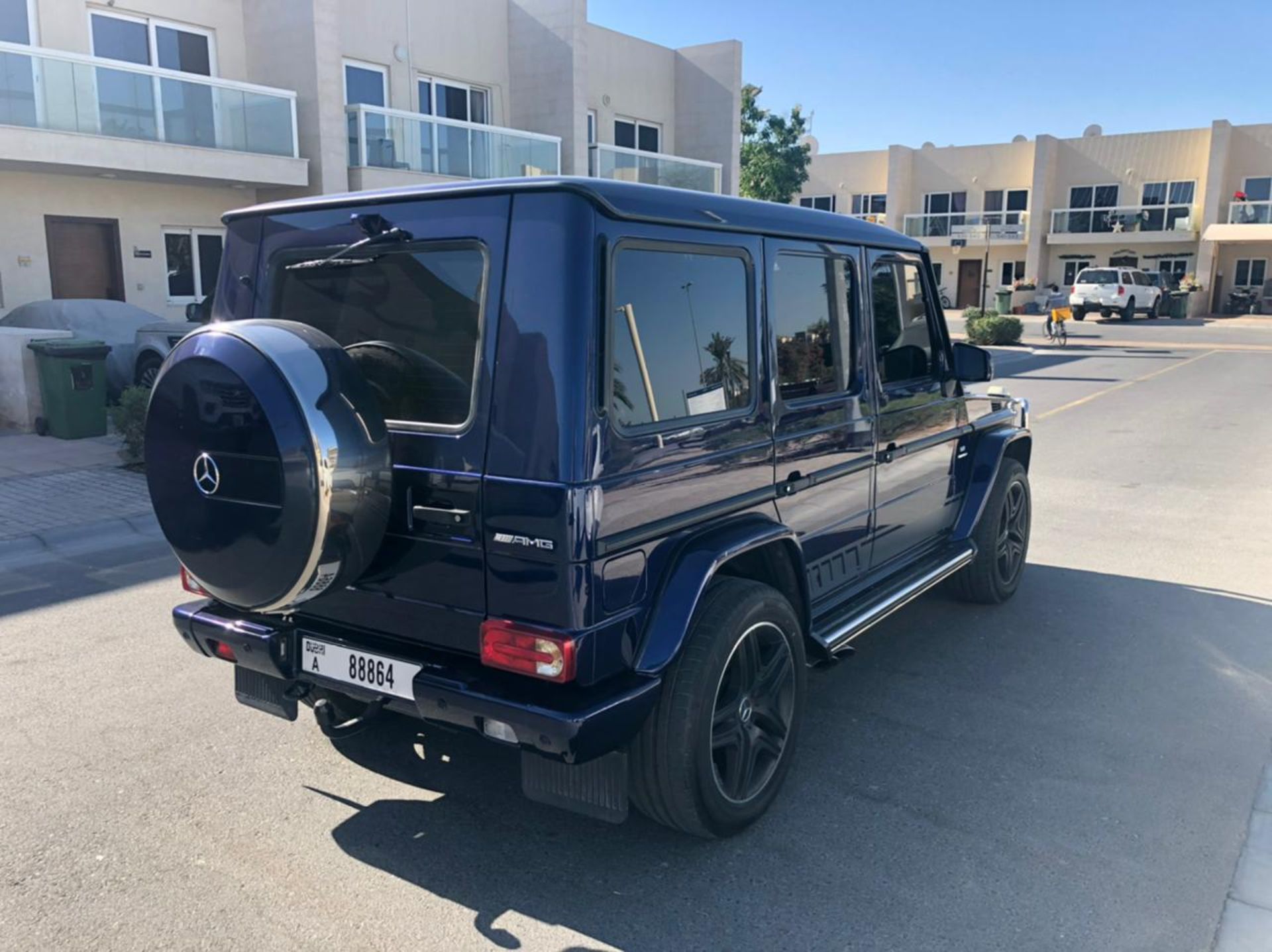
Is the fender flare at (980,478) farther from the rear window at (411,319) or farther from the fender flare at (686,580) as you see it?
the rear window at (411,319)

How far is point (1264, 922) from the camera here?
2.89 m

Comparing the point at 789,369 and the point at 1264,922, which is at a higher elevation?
the point at 789,369

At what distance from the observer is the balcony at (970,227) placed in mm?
46781

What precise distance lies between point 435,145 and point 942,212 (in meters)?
38.3

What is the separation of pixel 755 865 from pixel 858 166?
53.5m

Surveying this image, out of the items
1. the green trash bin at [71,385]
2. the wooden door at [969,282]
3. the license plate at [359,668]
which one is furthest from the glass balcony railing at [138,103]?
the wooden door at [969,282]

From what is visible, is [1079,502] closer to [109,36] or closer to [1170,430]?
[1170,430]

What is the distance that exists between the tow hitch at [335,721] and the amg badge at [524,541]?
991 millimetres

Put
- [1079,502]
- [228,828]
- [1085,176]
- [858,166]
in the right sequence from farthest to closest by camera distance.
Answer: [858,166] < [1085,176] < [1079,502] < [228,828]

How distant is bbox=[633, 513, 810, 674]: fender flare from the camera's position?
295 cm

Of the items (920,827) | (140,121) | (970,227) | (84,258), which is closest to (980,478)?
(920,827)

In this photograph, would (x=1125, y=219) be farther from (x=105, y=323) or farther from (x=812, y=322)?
(x=812, y=322)

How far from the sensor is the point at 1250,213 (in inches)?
1665

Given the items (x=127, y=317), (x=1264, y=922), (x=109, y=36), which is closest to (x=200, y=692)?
(x=1264, y=922)
